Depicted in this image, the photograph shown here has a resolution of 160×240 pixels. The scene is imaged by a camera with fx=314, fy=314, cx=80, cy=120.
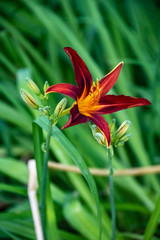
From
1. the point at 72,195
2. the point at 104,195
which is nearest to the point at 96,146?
the point at 104,195

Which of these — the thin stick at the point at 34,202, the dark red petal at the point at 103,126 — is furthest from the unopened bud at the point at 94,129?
the thin stick at the point at 34,202

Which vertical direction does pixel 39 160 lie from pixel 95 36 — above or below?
below

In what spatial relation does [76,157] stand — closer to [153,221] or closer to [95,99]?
[95,99]

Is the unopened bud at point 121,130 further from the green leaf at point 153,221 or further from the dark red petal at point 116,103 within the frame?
the green leaf at point 153,221

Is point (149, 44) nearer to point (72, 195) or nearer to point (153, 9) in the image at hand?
point (153, 9)

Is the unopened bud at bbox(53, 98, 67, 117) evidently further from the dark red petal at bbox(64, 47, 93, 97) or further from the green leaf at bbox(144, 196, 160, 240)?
the green leaf at bbox(144, 196, 160, 240)
